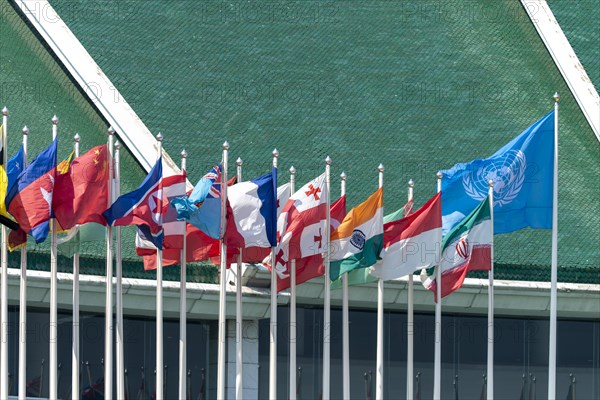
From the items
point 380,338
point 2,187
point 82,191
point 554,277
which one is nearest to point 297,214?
point 380,338

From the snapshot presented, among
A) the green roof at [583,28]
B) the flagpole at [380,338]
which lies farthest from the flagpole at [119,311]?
the green roof at [583,28]

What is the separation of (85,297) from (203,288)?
2.20 meters

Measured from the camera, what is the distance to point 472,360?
128 ft

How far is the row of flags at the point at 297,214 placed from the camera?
33.5 m

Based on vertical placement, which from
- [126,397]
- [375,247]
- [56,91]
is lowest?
[126,397]

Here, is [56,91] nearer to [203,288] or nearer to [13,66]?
[13,66]

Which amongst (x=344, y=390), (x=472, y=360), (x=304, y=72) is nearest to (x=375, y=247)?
(x=344, y=390)

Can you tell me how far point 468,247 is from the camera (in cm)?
3503

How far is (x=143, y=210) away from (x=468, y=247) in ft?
19.1

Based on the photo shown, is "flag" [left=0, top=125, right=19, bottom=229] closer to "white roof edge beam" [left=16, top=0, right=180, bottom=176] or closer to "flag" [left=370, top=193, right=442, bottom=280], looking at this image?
"white roof edge beam" [left=16, top=0, right=180, bottom=176]

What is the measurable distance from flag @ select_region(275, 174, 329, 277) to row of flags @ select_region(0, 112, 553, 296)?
17 mm

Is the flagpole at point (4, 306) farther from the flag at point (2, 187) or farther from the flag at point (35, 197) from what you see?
the flag at point (35, 197)

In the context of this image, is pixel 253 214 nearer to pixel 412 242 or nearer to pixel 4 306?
pixel 412 242

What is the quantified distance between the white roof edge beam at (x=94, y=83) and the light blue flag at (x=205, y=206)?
433 centimetres
